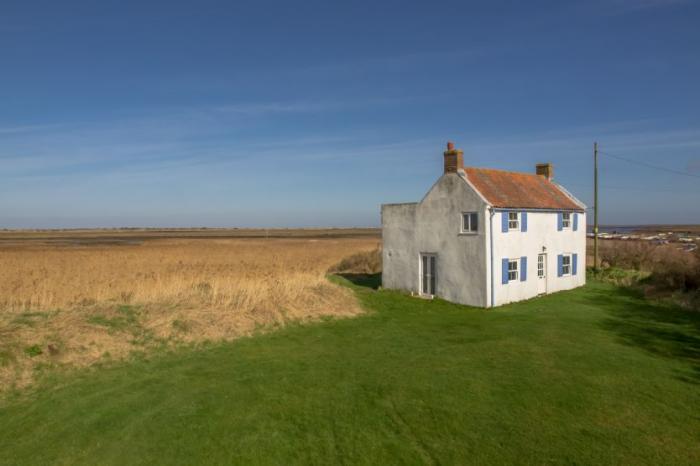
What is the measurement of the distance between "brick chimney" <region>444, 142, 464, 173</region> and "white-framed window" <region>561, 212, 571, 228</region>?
8276 millimetres

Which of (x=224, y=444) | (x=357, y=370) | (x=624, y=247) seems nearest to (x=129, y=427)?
(x=224, y=444)

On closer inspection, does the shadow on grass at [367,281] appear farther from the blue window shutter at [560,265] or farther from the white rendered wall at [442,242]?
the blue window shutter at [560,265]

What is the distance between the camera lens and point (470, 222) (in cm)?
2481

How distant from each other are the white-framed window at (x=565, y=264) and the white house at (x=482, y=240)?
6cm

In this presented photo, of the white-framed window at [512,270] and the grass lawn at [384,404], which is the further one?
the white-framed window at [512,270]

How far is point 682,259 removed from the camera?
2883 centimetres

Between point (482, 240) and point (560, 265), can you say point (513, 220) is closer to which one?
point (482, 240)

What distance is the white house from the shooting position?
24.3 metres

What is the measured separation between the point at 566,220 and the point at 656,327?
1161 centimetres

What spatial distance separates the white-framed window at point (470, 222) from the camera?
965 inches

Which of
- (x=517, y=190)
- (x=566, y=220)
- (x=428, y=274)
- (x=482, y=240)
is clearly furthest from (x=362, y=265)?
(x=482, y=240)

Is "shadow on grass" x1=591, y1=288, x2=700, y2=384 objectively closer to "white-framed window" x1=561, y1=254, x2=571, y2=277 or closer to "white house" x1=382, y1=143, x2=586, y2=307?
"white-framed window" x1=561, y1=254, x2=571, y2=277

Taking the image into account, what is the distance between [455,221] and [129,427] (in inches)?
736

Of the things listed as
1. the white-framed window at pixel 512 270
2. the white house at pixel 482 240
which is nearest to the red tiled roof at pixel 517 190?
the white house at pixel 482 240
